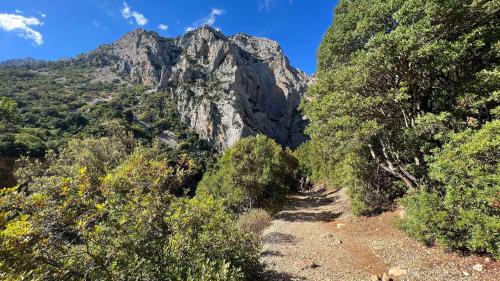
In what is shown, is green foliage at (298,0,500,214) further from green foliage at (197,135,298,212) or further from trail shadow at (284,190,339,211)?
trail shadow at (284,190,339,211)

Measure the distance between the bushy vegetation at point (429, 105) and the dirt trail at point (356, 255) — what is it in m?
0.70

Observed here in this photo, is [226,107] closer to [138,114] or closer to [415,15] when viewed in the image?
[138,114]

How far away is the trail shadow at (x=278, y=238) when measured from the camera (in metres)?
15.3

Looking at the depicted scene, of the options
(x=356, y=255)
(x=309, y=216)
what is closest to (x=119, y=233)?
(x=356, y=255)

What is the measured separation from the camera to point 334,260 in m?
12.0

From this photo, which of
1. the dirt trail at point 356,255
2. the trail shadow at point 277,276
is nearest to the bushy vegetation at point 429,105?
the dirt trail at point 356,255

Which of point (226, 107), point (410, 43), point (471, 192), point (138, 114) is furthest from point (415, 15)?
point (138, 114)

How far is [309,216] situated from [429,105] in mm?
11787

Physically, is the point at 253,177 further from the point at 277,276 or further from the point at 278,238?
the point at 277,276

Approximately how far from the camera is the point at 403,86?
13695 mm

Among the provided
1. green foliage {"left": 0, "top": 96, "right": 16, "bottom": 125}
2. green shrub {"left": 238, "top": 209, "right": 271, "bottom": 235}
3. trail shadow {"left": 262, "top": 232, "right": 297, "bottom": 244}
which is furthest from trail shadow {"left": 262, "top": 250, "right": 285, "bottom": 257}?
green foliage {"left": 0, "top": 96, "right": 16, "bottom": 125}

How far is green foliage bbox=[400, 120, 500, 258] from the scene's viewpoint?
8352 millimetres

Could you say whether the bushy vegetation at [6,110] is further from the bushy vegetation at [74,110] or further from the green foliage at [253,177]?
the green foliage at [253,177]

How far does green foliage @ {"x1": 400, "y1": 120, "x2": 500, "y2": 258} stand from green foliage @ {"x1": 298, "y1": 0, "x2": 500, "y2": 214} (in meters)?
2.11
